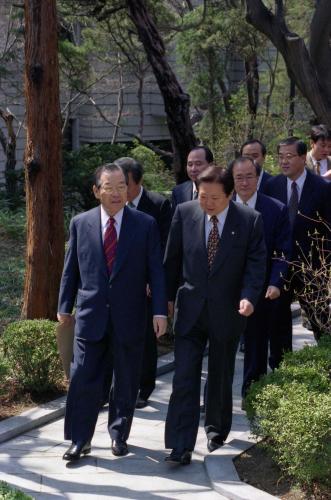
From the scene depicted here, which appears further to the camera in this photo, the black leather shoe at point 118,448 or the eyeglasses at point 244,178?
the eyeglasses at point 244,178

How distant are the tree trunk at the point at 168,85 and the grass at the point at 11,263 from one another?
2588 mm

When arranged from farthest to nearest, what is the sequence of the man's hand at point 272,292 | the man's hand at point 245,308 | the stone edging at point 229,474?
1. the man's hand at point 272,292
2. the man's hand at point 245,308
3. the stone edging at point 229,474

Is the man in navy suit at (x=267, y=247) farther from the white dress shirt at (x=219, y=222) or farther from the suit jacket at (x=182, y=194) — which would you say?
the white dress shirt at (x=219, y=222)

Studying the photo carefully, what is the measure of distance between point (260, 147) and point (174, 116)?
3.89 metres

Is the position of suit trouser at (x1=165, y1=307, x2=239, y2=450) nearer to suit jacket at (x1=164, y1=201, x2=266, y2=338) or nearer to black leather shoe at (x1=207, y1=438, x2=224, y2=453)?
suit jacket at (x1=164, y1=201, x2=266, y2=338)

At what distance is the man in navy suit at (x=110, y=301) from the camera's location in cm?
597

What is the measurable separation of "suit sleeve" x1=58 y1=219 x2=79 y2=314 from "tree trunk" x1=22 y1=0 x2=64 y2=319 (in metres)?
2.11

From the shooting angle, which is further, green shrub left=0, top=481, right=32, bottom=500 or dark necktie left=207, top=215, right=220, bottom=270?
dark necktie left=207, top=215, right=220, bottom=270

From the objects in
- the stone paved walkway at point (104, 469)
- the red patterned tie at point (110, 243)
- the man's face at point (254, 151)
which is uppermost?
the man's face at point (254, 151)

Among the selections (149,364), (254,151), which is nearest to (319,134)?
(254,151)

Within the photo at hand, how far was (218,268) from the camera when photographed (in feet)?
19.5

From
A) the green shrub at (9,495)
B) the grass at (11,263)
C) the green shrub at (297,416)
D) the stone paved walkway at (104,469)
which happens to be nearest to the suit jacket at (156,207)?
the stone paved walkway at (104,469)

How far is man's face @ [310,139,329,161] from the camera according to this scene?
8852mm

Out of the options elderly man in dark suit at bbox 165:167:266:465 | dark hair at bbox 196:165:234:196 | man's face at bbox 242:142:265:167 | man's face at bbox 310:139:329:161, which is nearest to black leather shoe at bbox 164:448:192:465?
elderly man in dark suit at bbox 165:167:266:465
